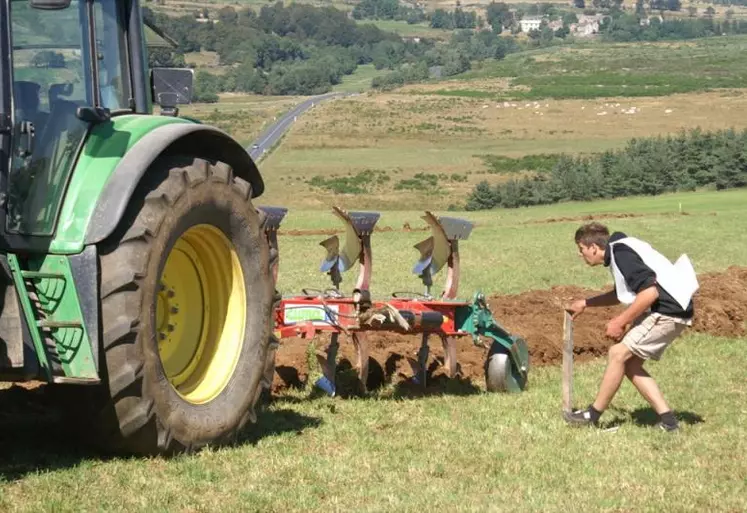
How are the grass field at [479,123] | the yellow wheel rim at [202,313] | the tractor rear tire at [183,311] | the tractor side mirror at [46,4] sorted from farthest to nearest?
the grass field at [479,123]
the yellow wheel rim at [202,313]
the tractor rear tire at [183,311]
the tractor side mirror at [46,4]

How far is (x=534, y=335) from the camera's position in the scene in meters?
11.6

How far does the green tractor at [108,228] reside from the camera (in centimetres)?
630

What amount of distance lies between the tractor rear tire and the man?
2252mm

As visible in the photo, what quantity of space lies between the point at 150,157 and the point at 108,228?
1.69 ft

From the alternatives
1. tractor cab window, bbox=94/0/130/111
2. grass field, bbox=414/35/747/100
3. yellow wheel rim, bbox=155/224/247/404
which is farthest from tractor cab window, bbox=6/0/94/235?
grass field, bbox=414/35/747/100

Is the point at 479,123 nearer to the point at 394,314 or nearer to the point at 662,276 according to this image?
the point at 394,314

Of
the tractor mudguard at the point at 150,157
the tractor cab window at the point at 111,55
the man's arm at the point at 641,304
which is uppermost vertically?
the tractor cab window at the point at 111,55

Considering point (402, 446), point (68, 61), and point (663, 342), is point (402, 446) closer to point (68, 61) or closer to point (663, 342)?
point (663, 342)

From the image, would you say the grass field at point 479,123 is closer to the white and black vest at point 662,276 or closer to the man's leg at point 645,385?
the man's leg at point 645,385

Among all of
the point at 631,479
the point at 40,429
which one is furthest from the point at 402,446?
the point at 40,429

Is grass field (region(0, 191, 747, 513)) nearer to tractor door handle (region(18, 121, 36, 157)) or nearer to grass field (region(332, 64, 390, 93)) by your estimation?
tractor door handle (region(18, 121, 36, 157))

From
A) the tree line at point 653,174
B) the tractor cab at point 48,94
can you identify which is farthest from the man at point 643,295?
the tree line at point 653,174

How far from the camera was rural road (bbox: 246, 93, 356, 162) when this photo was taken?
3573 inches

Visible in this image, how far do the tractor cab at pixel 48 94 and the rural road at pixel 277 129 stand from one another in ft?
230
